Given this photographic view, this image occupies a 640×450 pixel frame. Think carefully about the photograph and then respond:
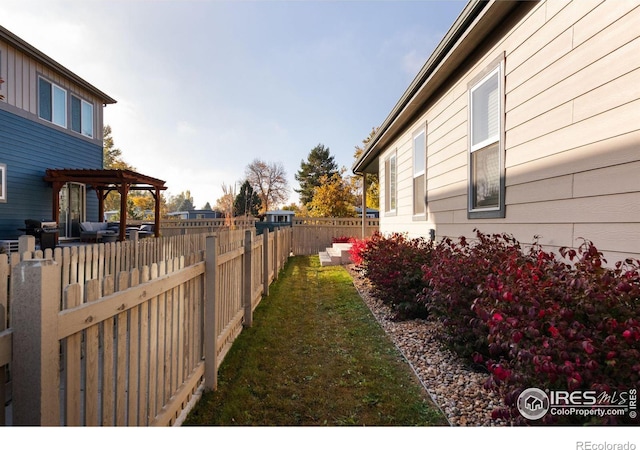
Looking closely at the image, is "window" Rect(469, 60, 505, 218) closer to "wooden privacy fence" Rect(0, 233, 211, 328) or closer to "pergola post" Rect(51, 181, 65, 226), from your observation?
"wooden privacy fence" Rect(0, 233, 211, 328)

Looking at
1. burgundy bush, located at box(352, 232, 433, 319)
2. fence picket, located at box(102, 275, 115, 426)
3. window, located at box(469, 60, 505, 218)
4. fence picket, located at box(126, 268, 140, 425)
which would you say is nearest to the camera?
fence picket, located at box(102, 275, 115, 426)

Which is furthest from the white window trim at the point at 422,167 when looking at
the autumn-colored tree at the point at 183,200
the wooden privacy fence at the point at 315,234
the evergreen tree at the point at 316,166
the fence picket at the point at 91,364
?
the autumn-colored tree at the point at 183,200

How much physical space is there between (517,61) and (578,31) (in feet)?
2.67

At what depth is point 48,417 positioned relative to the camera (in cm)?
122

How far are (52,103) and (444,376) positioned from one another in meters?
12.8

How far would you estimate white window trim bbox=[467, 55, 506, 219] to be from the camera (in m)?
3.83

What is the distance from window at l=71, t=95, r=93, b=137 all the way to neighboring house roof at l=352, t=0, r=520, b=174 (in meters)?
10.4

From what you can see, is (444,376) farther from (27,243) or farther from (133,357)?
(27,243)

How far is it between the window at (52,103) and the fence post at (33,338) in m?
11.9

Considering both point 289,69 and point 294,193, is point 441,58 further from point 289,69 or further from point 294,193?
point 294,193

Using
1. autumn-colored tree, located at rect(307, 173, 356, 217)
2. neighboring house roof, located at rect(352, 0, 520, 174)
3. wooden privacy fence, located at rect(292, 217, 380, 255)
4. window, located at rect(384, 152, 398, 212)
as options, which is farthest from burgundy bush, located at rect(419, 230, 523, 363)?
autumn-colored tree, located at rect(307, 173, 356, 217)

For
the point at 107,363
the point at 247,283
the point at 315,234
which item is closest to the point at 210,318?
the point at 107,363

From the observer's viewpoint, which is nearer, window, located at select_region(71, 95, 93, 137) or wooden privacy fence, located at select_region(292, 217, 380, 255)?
window, located at select_region(71, 95, 93, 137)
